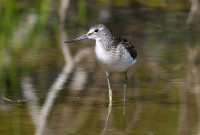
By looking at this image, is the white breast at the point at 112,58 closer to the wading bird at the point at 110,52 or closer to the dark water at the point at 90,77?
the wading bird at the point at 110,52

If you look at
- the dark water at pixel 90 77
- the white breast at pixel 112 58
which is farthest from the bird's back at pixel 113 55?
the dark water at pixel 90 77

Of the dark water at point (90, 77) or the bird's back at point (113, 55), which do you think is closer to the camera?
the dark water at point (90, 77)

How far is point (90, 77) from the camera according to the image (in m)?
9.86

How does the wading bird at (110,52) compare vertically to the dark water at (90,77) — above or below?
above

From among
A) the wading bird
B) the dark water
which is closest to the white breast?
the wading bird

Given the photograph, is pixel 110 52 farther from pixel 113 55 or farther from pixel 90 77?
pixel 90 77

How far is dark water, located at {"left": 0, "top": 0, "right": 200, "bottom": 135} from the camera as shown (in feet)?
24.3

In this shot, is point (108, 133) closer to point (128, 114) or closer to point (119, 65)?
Result: point (128, 114)

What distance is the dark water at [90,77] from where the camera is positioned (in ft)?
24.3

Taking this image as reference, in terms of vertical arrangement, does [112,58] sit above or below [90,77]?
above

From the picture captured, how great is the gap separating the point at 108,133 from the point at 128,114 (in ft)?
3.06

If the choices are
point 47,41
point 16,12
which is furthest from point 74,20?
point 47,41

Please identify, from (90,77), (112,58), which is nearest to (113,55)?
(112,58)

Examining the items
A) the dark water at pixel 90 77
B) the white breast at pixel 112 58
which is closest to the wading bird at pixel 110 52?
the white breast at pixel 112 58
